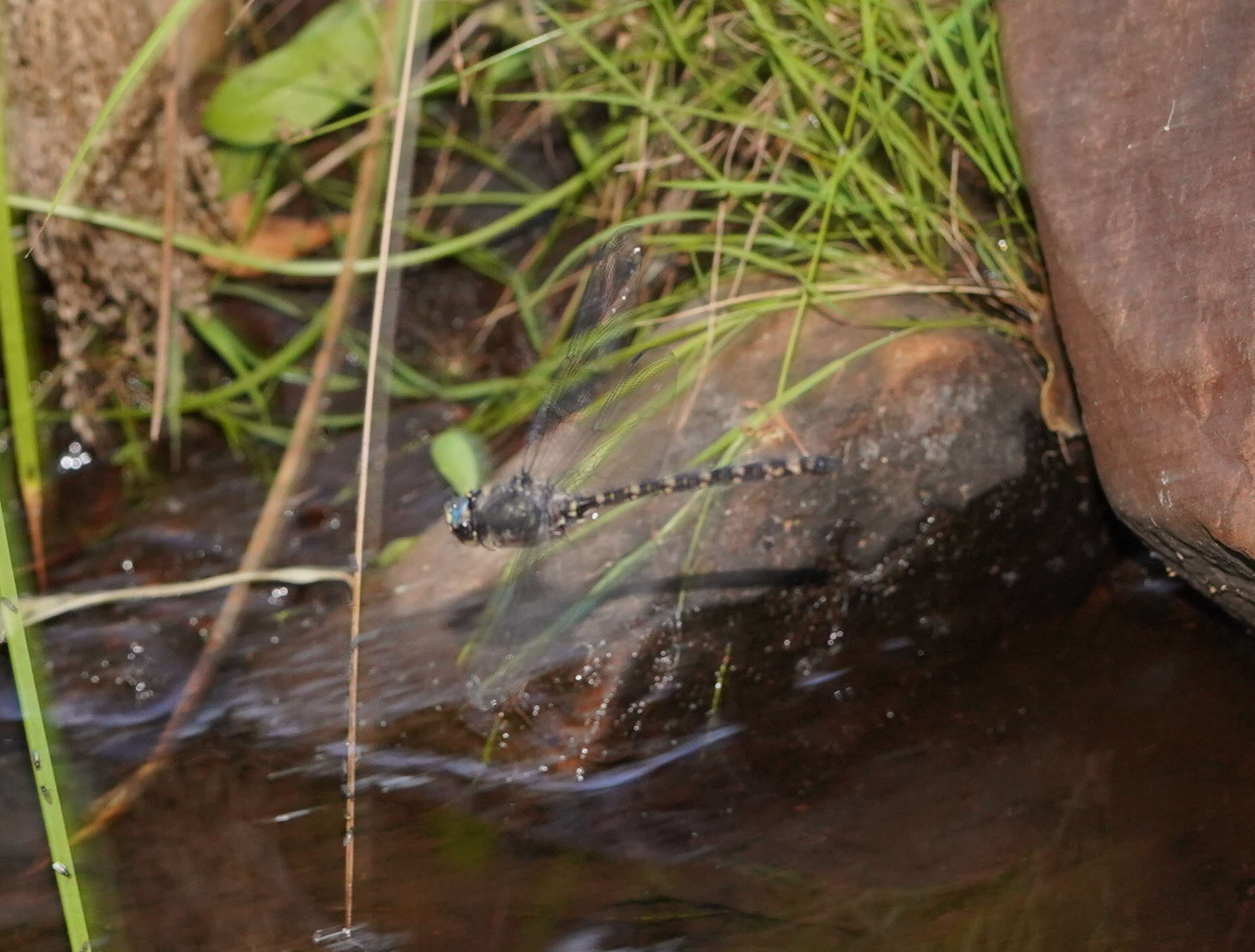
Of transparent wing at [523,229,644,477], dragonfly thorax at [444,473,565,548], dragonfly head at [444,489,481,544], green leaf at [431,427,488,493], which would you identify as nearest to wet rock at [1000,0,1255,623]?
transparent wing at [523,229,644,477]

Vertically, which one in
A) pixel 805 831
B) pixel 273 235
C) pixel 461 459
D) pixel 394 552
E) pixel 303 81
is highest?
pixel 303 81

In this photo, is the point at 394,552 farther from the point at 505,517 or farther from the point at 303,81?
the point at 303,81

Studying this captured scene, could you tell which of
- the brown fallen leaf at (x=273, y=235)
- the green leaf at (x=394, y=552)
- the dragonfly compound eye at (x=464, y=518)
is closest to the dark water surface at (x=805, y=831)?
the dragonfly compound eye at (x=464, y=518)

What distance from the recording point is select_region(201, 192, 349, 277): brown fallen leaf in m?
4.20

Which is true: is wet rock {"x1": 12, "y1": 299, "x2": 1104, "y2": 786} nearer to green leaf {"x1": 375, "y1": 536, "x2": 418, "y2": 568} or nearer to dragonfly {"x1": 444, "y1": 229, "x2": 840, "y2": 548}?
dragonfly {"x1": 444, "y1": 229, "x2": 840, "y2": 548}

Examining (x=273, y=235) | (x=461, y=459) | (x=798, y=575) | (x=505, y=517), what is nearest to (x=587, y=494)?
(x=505, y=517)

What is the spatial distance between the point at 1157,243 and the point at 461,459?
185 cm

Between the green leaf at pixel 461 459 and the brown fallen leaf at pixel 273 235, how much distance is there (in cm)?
109

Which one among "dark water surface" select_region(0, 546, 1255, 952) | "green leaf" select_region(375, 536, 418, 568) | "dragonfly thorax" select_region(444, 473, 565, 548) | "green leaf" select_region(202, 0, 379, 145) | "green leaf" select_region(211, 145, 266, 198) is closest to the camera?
"dark water surface" select_region(0, 546, 1255, 952)

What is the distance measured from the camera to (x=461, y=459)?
11.3ft

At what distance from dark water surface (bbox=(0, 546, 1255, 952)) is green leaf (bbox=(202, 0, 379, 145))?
6.34 ft

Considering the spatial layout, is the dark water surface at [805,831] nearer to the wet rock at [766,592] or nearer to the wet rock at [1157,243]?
the wet rock at [766,592]

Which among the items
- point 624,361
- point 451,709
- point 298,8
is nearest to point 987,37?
point 624,361

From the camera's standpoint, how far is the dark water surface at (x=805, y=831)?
223 cm
